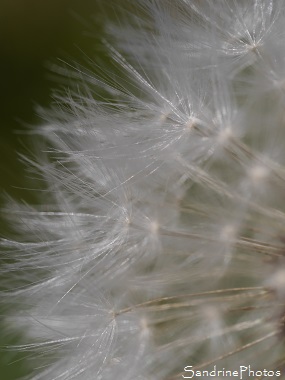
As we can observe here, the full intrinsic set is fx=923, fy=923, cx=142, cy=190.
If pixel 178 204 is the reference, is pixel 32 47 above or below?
above

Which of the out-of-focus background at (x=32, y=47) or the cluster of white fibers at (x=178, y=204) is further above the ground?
the out-of-focus background at (x=32, y=47)

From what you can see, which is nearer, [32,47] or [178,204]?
[178,204]

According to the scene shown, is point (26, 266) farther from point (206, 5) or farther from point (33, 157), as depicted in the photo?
point (206, 5)

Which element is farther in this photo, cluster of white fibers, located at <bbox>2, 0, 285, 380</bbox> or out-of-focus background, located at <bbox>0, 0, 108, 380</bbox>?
out-of-focus background, located at <bbox>0, 0, 108, 380</bbox>

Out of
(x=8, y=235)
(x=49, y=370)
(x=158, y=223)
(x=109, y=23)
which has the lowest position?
(x=49, y=370)

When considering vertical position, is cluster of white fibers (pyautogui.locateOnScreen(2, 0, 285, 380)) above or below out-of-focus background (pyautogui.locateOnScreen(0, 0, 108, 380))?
below

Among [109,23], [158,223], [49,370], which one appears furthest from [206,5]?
[49,370]

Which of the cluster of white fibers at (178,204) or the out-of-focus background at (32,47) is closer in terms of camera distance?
the cluster of white fibers at (178,204)

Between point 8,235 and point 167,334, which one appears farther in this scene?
point 8,235
